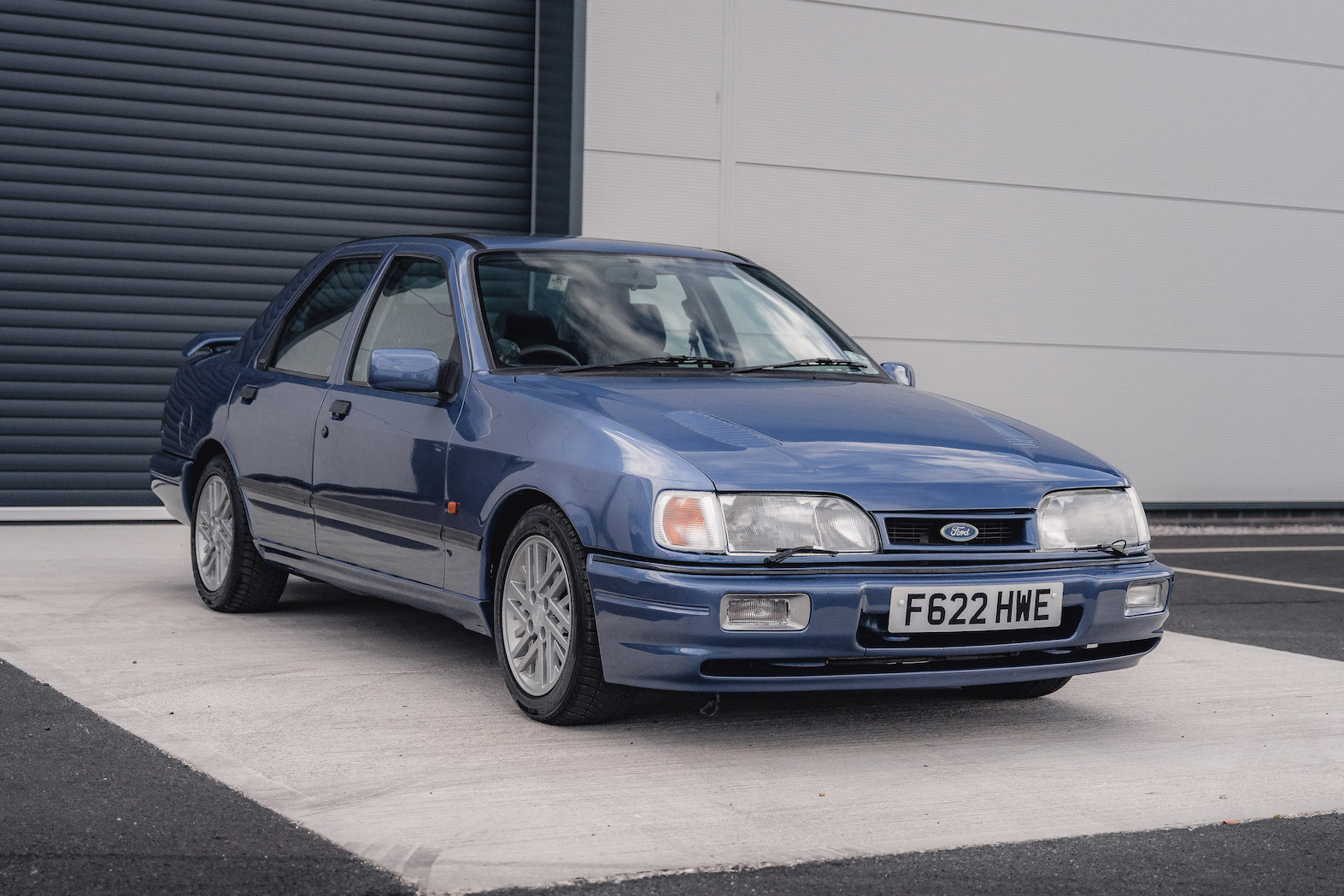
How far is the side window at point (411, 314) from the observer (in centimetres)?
560

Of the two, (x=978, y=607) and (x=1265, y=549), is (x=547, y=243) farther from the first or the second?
(x=1265, y=549)

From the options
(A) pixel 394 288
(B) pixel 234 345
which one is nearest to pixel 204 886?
(A) pixel 394 288

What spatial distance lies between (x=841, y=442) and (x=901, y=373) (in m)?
1.52

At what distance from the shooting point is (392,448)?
5.47 metres

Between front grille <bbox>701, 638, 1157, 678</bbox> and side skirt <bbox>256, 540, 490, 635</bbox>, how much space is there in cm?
103

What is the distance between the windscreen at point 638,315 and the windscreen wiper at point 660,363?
14mm

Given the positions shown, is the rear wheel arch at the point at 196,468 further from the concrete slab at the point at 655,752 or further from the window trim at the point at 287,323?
the concrete slab at the point at 655,752

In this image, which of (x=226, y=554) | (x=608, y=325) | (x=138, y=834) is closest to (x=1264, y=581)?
(x=608, y=325)

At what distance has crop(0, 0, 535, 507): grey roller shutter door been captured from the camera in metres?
10.7

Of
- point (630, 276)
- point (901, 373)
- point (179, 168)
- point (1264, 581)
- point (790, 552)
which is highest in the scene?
point (179, 168)

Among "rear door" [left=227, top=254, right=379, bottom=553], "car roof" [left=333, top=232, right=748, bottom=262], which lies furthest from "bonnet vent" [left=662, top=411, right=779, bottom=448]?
"rear door" [left=227, top=254, right=379, bottom=553]

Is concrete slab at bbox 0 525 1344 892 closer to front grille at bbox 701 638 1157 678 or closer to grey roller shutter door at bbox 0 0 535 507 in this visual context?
front grille at bbox 701 638 1157 678

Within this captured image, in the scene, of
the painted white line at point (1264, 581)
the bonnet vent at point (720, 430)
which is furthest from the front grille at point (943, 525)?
the painted white line at point (1264, 581)

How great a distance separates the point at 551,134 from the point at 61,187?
3.34 m
